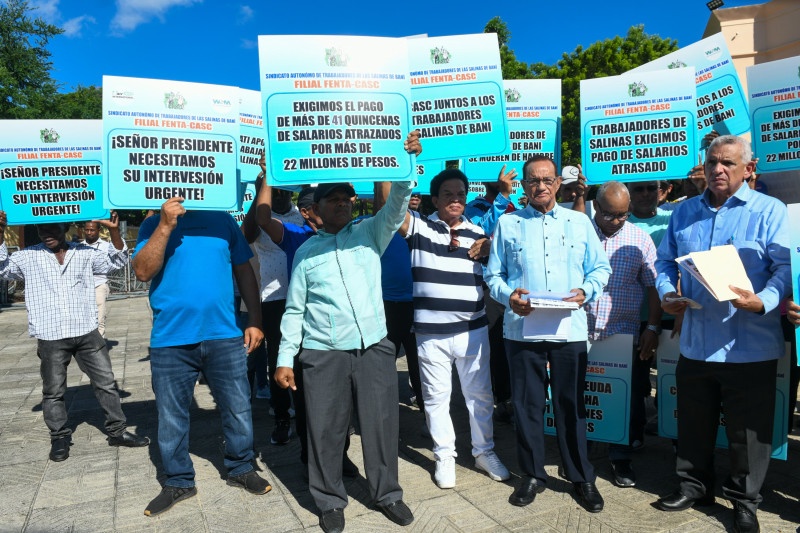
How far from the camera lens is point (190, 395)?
387cm

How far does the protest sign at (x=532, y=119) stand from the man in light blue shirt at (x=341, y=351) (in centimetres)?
196

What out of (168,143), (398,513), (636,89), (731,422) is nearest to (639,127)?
(636,89)

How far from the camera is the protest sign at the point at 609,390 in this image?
404cm

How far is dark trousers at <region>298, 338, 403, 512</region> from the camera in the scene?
3.46 m

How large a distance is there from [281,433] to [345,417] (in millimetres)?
1591

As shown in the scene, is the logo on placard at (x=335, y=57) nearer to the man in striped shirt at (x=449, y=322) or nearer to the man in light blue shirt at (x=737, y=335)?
the man in striped shirt at (x=449, y=322)

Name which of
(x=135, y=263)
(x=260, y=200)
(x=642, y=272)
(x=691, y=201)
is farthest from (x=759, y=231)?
(x=135, y=263)

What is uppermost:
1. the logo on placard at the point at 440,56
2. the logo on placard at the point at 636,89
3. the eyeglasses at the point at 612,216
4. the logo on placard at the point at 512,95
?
the logo on placard at the point at 440,56

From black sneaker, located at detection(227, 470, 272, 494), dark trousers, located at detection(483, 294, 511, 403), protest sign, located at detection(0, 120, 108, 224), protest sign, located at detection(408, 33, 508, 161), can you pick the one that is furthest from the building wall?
black sneaker, located at detection(227, 470, 272, 494)

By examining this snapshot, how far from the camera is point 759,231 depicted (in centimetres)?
325

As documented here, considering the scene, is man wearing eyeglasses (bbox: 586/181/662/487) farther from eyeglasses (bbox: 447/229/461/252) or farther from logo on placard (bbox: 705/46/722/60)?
logo on placard (bbox: 705/46/722/60)

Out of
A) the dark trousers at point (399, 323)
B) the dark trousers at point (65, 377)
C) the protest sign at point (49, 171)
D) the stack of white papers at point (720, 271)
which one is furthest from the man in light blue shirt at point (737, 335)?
the dark trousers at point (65, 377)

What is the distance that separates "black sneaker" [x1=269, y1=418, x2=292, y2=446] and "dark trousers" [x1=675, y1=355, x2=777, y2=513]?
10.2 feet

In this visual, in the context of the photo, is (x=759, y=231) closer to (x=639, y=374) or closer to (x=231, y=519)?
(x=639, y=374)
